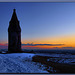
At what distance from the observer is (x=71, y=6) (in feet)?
20.2

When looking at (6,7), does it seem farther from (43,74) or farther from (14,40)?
(43,74)

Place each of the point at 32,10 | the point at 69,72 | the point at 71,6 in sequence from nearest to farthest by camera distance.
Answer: the point at 69,72 < the point at 71,6 < the point at 32,10

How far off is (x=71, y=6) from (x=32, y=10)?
244 centimetres

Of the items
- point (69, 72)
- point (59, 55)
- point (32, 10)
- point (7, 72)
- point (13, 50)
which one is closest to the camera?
point (7, 72)

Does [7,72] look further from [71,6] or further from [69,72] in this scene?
[71,6]

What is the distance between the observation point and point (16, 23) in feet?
34.4

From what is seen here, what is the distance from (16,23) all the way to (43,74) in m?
6.79

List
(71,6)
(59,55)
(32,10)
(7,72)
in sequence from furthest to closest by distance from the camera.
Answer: (59,55) < (32,10) < (71,6) < (7,72)

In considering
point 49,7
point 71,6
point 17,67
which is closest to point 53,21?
point 49,7

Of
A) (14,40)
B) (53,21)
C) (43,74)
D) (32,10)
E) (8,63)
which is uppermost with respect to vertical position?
(32,10)

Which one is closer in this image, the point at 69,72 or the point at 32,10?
the point at 69,72

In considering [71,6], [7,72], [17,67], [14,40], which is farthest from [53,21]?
[14,40]

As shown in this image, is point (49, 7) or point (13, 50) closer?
point (49, 7)

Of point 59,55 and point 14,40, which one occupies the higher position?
point 14,40
